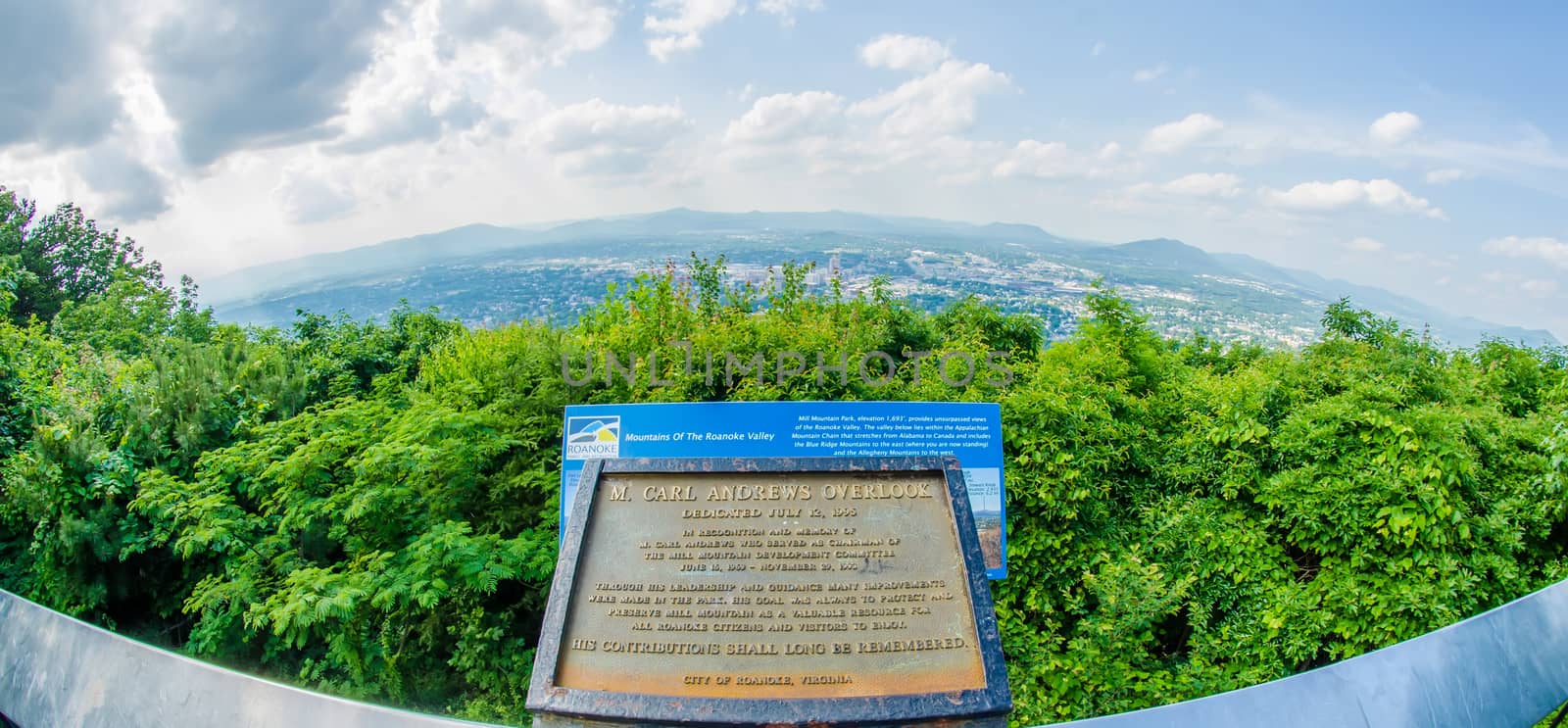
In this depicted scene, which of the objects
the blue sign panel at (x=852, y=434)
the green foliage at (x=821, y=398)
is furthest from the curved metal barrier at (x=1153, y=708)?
the blue sign panel at (x=852, y=434)

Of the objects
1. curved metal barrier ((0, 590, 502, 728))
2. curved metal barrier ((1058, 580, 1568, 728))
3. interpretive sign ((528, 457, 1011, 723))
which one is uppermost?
interpretive sign ((528, 457, 1011, 723))

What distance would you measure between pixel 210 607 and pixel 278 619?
1.22 metres

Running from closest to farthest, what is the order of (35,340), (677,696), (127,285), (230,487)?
(677,696) < (230,487) < (35,340) < (127,285)

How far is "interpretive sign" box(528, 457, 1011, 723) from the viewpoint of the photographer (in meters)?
2.93

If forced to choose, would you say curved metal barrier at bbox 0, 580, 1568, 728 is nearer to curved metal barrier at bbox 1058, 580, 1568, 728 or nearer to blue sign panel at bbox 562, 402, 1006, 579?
curved metal barrier at bbox 1058, 580, 1568, 728

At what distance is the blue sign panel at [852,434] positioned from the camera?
16.5ft

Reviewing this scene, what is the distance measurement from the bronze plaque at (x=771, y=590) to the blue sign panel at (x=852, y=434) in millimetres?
1434

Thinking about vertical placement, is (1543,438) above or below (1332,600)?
above

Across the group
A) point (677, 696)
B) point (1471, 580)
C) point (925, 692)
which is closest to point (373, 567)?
point (677, 696)

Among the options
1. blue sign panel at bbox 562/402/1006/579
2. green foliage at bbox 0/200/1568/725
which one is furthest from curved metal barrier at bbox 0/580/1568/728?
blue sign panel at bbox 562/402/1006/579

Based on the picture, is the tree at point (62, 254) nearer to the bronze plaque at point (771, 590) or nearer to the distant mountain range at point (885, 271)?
the distant mountain range at point (885, 271)

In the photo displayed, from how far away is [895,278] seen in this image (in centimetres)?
939

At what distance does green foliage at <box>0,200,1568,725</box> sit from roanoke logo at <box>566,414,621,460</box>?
701 mm

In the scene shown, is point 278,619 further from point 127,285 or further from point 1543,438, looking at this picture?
point 127,285
